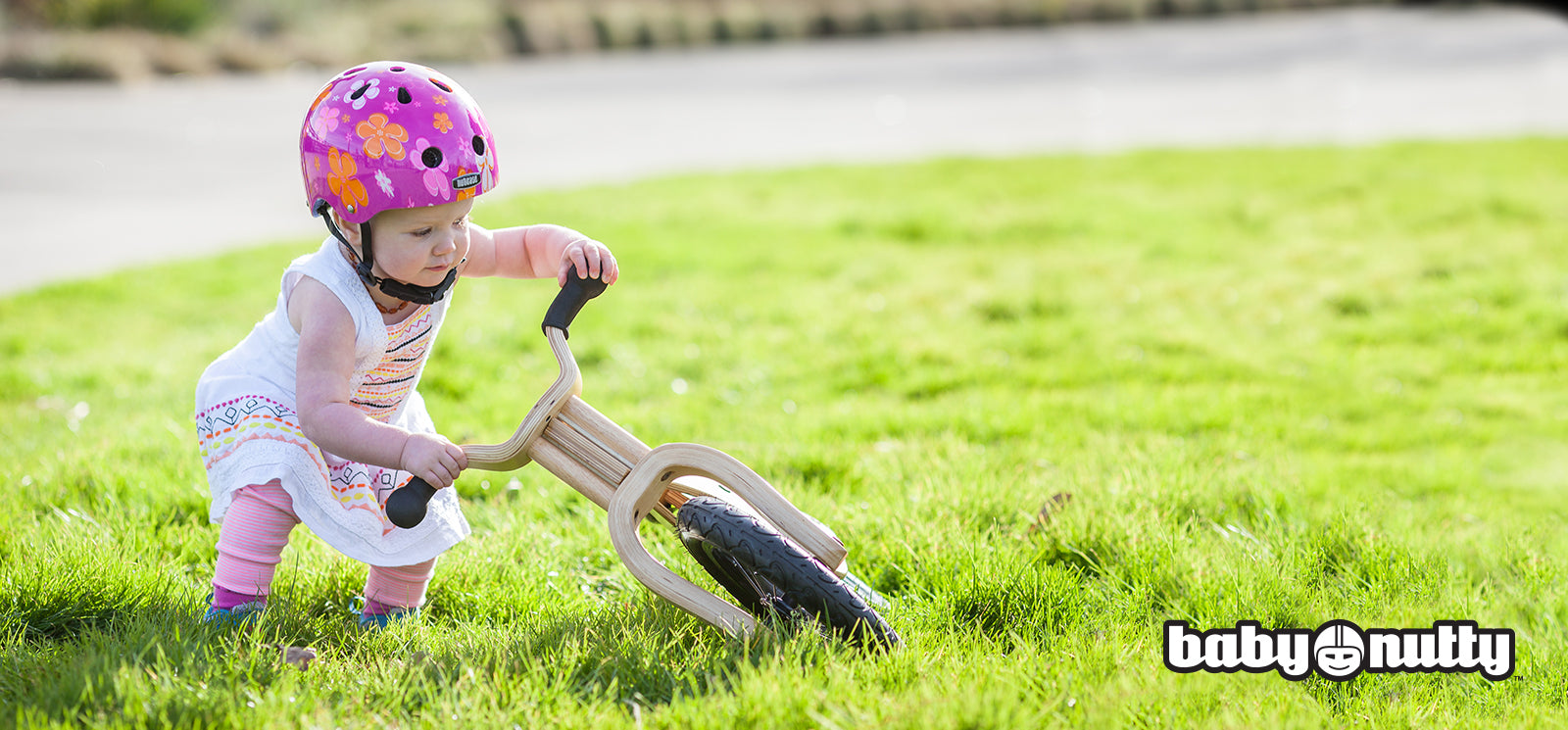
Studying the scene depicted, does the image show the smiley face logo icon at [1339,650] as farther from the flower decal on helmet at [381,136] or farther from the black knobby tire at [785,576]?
the flower decal on helmet at [381,136]

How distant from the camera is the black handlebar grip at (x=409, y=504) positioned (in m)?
2.45

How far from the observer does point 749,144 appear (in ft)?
43.0

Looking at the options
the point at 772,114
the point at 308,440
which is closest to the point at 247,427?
the point at 308,440

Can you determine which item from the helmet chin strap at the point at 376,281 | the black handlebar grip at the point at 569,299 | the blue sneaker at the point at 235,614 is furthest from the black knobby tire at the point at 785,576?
the blue sneaker at the point at 235,614

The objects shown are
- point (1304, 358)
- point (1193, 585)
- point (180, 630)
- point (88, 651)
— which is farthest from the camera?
point (1304, 358)

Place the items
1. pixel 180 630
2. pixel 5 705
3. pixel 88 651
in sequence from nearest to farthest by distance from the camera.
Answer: pixel 5 705 → pixel 88 651 → pixel 180 630

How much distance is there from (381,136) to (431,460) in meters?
0.70

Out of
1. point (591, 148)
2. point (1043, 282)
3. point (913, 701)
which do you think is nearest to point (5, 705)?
point (913, 701)

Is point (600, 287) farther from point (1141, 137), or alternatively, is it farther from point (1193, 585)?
point (1141, 137)

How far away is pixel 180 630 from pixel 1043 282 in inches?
202

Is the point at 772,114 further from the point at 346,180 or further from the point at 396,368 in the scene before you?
the point at 346,180

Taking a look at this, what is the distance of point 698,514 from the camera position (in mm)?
2773

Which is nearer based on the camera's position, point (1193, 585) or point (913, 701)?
point (913, 701)

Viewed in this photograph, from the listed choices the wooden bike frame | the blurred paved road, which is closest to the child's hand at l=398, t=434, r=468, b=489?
the wooden bike frame
